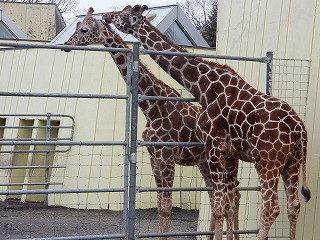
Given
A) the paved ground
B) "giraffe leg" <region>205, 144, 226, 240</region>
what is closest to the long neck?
"giraffe leg" <region>205, 144, 226, 240</region>

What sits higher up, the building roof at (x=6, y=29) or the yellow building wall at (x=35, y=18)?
the yellow building wall at (x=35, y=18)

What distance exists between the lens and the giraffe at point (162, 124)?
27.3ft

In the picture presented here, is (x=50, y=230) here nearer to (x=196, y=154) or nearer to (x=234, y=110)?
(x=196, y=154)

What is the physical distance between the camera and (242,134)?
7.14 metres

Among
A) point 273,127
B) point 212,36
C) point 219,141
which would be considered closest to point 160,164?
point 219,141

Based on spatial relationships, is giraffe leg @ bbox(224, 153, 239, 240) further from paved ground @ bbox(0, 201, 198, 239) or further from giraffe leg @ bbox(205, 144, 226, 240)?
paved ground @ bbox(0, 201, 198, 239)

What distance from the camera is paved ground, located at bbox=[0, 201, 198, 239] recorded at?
10508 millimetres

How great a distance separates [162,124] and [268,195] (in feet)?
6.10

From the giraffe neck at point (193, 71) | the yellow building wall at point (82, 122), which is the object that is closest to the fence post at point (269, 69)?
the giraffe neck at point (193, 71)

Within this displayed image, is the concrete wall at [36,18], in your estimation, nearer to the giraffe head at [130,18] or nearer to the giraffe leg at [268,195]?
the giraffe head at [130,18]

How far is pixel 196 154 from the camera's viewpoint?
331 inches

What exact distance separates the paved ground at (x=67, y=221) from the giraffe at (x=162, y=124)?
1884 mm

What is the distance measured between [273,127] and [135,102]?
1.20m

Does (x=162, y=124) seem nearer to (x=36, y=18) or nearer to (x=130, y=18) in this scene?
(x=130, y=18)
